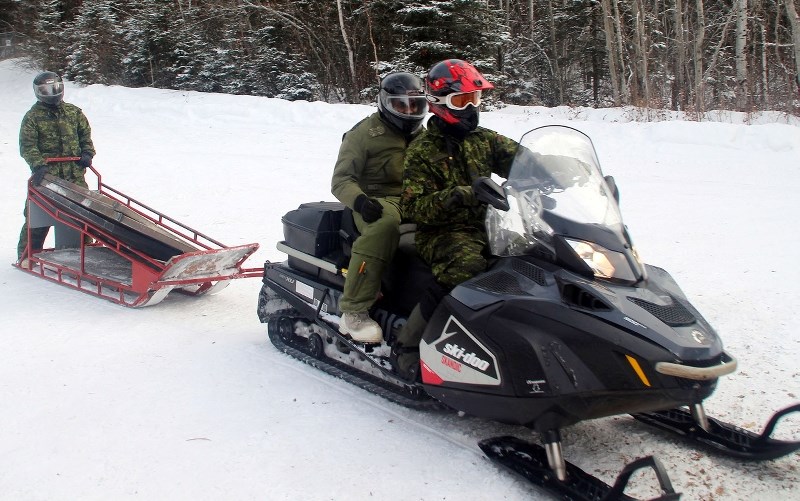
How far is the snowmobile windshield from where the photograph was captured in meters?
2.92

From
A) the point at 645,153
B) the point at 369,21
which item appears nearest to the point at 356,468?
the point at 645,153

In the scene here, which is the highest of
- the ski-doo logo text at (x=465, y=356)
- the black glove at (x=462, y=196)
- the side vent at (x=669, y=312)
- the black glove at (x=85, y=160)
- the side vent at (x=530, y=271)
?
the black glove at (x=85, y=160)

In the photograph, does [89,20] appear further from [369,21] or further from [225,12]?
[369,21]

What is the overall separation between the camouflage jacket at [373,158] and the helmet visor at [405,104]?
0.44 ft

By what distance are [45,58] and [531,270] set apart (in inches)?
1156

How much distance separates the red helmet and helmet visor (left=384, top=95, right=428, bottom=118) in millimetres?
601

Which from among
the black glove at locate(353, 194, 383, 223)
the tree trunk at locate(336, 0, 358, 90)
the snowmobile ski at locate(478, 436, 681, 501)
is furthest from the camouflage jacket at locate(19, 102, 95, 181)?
the tree trunk at locate(336, 0, 358, 90)

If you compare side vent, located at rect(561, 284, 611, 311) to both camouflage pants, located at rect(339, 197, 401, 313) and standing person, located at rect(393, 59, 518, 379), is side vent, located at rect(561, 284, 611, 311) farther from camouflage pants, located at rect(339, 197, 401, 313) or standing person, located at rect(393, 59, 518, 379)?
camouflage pants, located at rect(339, 197, 401, 313)

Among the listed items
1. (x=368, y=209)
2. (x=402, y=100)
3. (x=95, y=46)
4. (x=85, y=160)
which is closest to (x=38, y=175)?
(x=85, y=160)

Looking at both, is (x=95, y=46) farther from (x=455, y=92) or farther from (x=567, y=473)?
(x=567, y=473)

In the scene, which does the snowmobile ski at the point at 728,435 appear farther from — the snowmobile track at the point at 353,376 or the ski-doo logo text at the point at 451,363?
the snowmobile track at the point at 353,376

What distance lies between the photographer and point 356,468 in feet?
10.5

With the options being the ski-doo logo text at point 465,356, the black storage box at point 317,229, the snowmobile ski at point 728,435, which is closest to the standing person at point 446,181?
the ski-doo logo text at point 465,356

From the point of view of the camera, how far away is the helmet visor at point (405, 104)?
Result: 14.0ft
